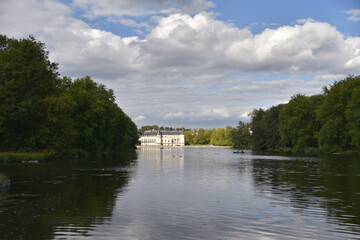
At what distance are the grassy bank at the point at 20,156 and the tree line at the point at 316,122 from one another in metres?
64.0

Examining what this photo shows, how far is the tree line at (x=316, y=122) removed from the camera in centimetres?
8719

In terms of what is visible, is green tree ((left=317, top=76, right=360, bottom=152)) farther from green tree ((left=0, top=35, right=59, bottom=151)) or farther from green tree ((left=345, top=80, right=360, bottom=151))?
green tree ((left=0, top=35, right=59, bottom=151))

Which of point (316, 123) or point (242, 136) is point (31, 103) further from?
point (242, 136)

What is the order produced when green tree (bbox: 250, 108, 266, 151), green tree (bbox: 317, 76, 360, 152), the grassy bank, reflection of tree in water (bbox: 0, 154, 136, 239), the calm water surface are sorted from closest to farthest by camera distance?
the calm water surface
reflection of tree in water (bbox: 0, 154, 136, 239)
the grassy bank
green tree (bbox: 317, 76, 360, 152)
green tree (bbox: 250, 108, 266, 151)

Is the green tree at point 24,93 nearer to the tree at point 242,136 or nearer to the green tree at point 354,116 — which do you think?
the green tree at point 354,116

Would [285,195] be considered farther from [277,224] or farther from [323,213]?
[277,224]

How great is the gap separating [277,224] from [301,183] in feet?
51.6

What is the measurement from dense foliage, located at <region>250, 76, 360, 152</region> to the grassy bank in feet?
209

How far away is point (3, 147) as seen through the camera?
58.4 metres

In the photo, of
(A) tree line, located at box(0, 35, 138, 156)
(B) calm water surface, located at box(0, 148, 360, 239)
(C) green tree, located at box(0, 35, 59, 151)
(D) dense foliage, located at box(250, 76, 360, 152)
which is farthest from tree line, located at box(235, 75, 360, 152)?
(B) calm water surface, located at box(0, 148, 360, 239)

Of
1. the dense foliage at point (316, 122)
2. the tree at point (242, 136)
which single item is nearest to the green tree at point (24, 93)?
the dense foliage at point (316, 122)

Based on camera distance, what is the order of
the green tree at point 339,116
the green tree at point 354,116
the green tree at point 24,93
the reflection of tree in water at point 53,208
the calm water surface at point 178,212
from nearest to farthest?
the calm water surface at point 178,212, the reflection of tree in water at point 53,208, the green tree at point 24,93, the green tree at point 354,116, the green tree at point 339,116

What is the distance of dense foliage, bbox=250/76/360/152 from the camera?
87.0m

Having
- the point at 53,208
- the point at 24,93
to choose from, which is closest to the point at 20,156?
the point at 24,93
